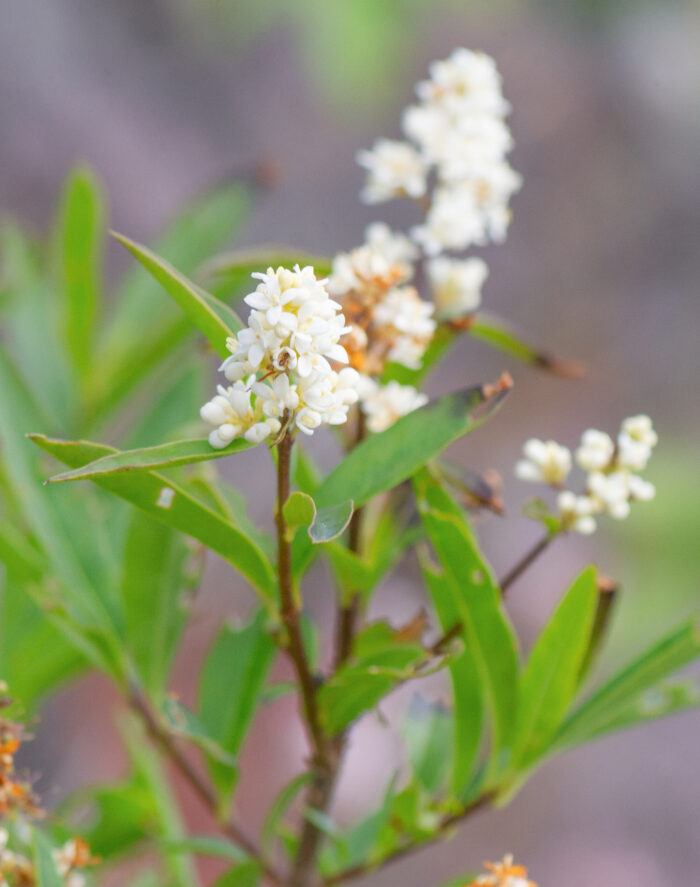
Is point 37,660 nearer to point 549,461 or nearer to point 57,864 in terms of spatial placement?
point 57,864

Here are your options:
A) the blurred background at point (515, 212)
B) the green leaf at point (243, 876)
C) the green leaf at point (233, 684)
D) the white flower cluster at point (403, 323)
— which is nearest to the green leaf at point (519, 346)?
the white flower cluster at point (403, 323)

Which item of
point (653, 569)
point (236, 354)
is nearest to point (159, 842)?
point (236, 354)

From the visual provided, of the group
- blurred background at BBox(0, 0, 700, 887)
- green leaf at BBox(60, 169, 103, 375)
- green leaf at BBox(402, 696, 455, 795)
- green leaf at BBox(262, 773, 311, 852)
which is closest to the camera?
green leaf at BBox(262, 773, 311, 852)

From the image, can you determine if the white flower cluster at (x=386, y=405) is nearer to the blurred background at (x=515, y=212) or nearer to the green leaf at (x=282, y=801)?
the green leaf at (x=282, y=801)

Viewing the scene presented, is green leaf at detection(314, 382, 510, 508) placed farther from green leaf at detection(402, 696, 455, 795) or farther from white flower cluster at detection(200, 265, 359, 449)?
green leaf at detection(402, 696, 455, 795)

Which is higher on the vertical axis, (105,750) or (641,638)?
(105,750)

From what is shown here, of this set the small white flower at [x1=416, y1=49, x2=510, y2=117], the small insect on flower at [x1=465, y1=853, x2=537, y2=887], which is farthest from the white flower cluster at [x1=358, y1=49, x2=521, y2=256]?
the small insect on flower at [x1=465, y1=853, x2=537, y2=887]

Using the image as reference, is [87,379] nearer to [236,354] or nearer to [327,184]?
[236,354]
